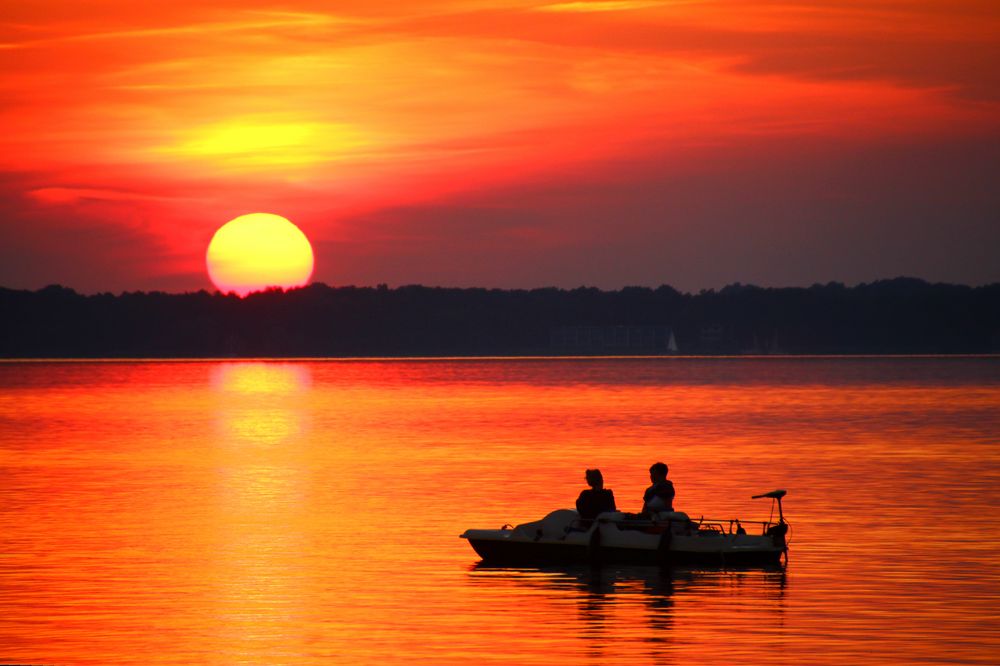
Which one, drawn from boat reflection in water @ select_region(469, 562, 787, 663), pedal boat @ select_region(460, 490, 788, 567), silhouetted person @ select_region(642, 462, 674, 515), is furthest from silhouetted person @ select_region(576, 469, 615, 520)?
boat reflection in water @ select_region(469, 562, 787, 663)

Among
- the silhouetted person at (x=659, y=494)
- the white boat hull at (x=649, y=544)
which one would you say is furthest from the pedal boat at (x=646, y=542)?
the silhouetted person at (x=659, y=494)

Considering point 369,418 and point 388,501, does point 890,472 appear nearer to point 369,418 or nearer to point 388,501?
point 388,501

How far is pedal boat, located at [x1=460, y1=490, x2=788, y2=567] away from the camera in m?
31.9

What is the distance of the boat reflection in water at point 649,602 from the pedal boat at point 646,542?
239 mm

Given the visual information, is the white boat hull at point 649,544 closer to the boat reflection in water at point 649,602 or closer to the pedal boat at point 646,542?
the pedal boat at point 646,542

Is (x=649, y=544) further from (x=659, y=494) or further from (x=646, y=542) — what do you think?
(x=659, y=494)

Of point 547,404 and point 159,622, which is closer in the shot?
point 159,622

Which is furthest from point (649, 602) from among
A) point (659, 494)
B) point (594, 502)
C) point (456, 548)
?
point (456, 548)

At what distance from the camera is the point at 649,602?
28.8m

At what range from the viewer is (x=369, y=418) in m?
104

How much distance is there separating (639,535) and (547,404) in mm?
92204

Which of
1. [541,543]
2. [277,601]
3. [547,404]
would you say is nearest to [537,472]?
[541,543]

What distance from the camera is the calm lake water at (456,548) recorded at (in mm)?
25203

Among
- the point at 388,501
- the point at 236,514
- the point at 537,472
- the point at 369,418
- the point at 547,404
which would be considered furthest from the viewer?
the point at 547,404
